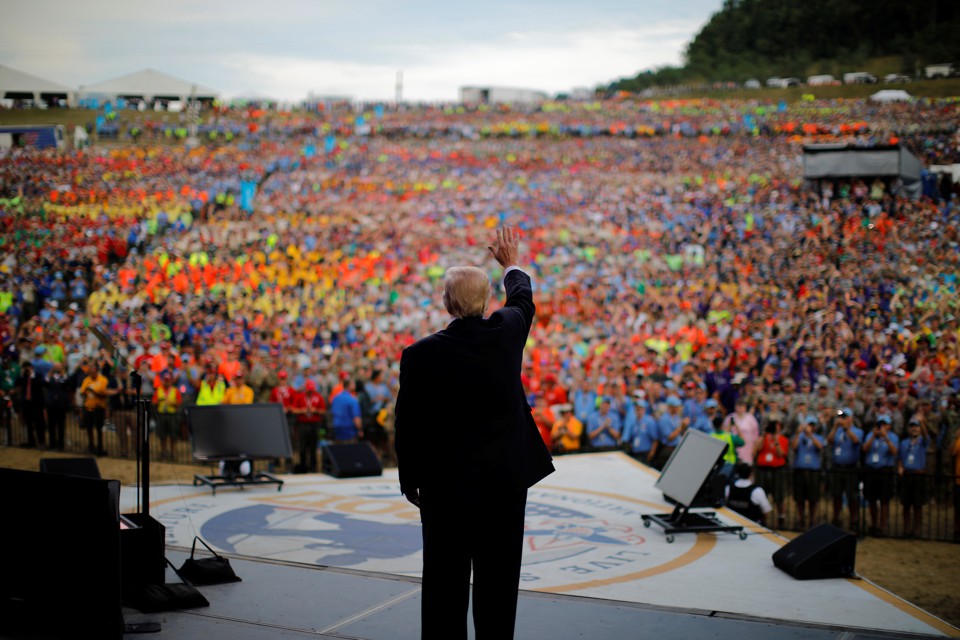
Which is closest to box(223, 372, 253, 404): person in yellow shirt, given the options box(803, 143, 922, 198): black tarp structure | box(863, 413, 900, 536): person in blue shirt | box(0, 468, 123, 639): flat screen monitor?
box(863, 413, 900, 536): person in blue shirt

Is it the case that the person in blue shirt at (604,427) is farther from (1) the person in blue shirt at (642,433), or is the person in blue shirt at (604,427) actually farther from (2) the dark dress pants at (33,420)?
(2) the dark dress pants at (33,420)

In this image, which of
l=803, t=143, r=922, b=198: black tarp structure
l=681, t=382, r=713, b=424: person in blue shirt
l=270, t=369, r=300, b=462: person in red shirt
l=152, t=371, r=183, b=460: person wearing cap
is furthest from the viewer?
l=803, t=143, r=922, b=198: black tarp structure

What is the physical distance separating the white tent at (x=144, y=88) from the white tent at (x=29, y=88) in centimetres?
40

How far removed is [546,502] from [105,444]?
800cm

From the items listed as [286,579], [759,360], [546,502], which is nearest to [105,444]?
[546,502]

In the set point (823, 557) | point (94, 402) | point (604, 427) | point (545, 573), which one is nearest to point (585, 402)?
point (604, 427)

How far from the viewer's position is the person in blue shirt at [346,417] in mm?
11984

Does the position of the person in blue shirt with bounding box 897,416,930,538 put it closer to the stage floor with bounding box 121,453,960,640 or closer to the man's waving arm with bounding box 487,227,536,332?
the stage floor with bounding box 121,453,960,640

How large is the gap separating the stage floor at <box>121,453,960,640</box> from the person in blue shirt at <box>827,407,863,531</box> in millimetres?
2143

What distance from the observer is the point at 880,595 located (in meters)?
5.79

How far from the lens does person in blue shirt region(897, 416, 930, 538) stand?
31.3 feet

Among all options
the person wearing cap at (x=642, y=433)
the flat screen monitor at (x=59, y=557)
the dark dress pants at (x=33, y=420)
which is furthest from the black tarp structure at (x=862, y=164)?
the dark dress pants at (x=33, y=420)

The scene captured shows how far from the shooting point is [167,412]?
13.4m

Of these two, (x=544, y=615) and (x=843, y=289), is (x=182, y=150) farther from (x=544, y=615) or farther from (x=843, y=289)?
(x=544, y=615)
